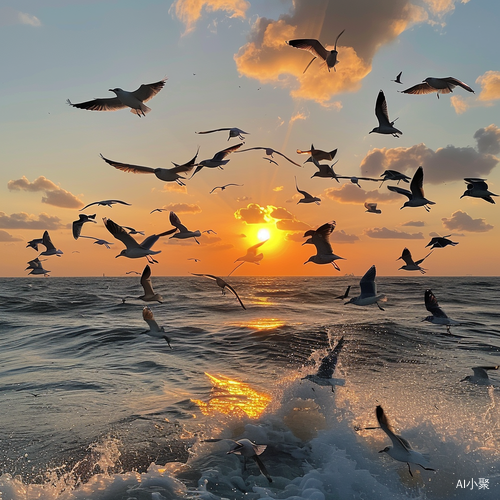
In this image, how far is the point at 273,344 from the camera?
17.9 m

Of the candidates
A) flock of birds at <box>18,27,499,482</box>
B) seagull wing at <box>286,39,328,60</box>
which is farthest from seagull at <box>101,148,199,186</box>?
seagull wing at <box>286,39,328,60</box>

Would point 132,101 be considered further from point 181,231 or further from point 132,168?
point 181,231

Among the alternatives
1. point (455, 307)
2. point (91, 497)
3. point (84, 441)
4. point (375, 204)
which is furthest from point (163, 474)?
point (455, 307)

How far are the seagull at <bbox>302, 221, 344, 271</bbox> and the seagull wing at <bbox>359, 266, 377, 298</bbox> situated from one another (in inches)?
32.3

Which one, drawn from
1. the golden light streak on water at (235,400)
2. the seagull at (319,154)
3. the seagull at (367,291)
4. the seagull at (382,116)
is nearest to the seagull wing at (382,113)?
the seagull at (382,116)

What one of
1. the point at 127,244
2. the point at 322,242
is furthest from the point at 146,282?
the point at 322,242

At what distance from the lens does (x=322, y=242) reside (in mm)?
9883

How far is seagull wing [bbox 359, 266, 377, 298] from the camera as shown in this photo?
8.91m

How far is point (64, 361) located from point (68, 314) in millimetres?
16051

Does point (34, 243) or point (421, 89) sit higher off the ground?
point (421, 89)

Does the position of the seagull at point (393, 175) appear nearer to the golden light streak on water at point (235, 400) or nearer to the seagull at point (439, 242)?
the seagull at point (439, 242)

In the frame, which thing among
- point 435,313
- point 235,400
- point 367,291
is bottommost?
point 235,400

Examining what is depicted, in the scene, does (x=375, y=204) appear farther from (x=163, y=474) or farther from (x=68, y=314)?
(x=68, y=314)

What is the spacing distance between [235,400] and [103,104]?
8219mm
